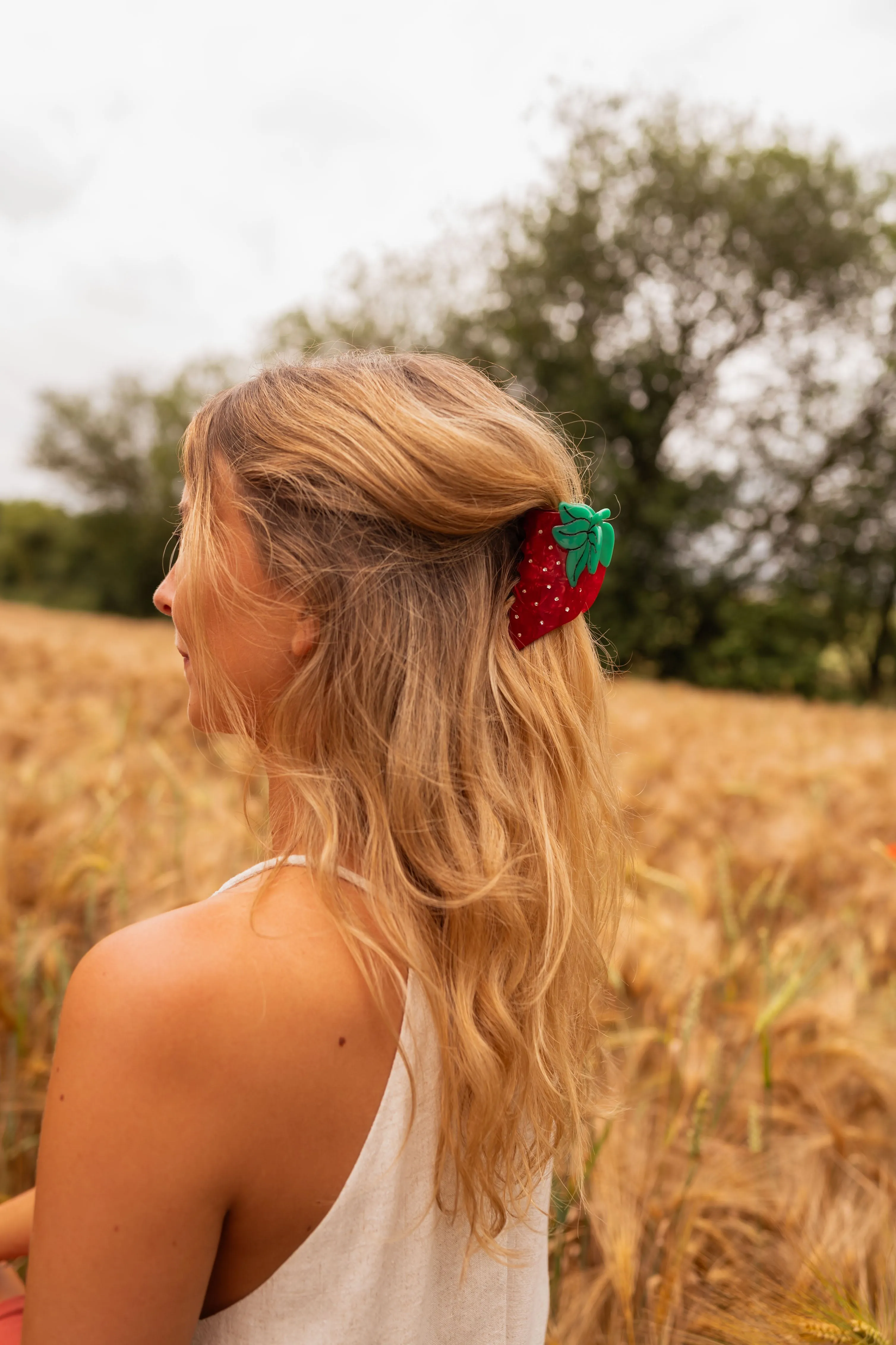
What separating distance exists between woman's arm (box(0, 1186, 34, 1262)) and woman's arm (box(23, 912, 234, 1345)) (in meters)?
0.34

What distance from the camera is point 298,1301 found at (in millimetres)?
798

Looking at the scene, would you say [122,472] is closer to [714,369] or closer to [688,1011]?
[714,369]

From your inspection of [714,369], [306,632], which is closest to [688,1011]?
[306,632]

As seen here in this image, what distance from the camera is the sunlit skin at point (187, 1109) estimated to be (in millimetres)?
682

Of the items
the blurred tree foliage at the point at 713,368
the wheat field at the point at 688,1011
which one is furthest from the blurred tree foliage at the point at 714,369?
the wheat field at the point at 688,1011

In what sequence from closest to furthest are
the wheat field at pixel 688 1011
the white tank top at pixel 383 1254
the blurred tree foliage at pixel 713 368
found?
1. the white tank top at pixel 383 1254
2. the wheat field at pixel 688 1011
3. the blurred tree foliage at pixel 713 368

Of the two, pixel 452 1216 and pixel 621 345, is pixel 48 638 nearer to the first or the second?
pixel 452 1216

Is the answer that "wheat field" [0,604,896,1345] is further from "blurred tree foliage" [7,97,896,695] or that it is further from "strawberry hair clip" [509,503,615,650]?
"blurred tree foliage" [7,97,896,695]

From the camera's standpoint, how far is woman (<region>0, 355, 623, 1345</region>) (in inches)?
27.5

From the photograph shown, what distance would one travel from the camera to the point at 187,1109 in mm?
687

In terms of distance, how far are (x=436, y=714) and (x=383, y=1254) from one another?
52 cm

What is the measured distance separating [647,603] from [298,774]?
17407 mm

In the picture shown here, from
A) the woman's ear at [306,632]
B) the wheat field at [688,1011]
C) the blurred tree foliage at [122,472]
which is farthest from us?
the blurred tree foliage at [122,472]

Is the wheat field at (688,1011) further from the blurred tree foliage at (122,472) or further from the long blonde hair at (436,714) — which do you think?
the blurred tree foliage at (122,472)
